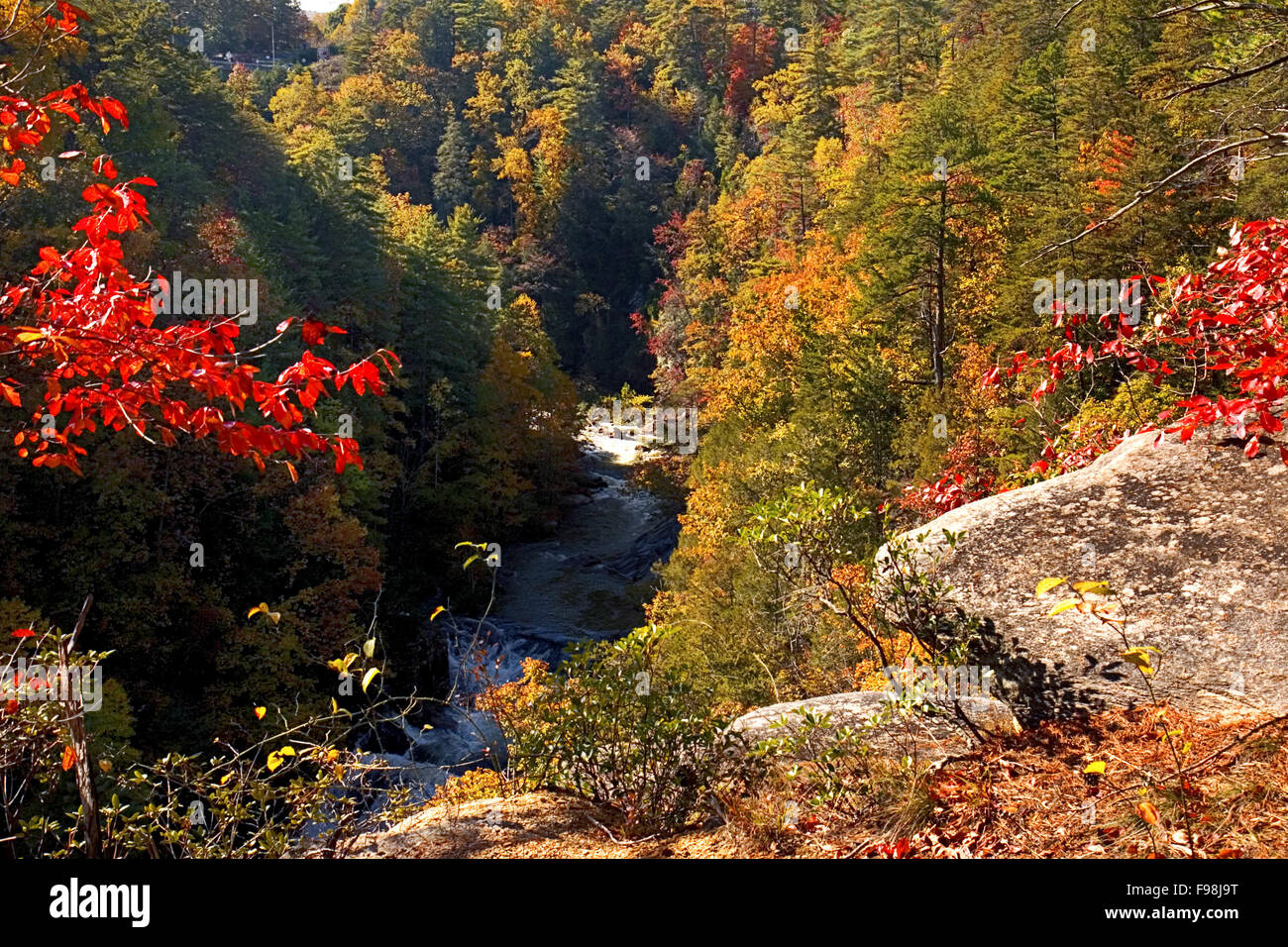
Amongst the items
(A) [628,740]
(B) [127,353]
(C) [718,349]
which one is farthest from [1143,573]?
(C) [718,349]

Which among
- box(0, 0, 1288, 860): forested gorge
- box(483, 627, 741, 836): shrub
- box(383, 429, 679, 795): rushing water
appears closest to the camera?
box(483, 627, 741, 836): shrub

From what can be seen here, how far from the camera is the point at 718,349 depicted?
47000mm

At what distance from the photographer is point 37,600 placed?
20.0 meters

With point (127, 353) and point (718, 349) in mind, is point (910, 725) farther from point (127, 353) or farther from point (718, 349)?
point (718, 349)

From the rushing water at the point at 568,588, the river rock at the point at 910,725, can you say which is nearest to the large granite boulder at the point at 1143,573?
the river rock at the point at 910,725

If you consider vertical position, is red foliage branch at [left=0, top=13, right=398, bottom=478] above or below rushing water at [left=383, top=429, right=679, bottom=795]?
above

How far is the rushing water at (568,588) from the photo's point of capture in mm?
24828

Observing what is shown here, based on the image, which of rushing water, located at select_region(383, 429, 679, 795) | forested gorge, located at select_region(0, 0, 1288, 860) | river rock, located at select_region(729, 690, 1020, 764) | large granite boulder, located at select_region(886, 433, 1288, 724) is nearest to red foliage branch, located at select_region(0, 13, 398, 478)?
forested gorge, located at select_region(0, 0, 1288, 860)

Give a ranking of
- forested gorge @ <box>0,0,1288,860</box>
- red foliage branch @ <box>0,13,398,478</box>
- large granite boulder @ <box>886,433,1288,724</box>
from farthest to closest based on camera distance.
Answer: forested gorge @ <box>0,0,1288,860</box>
large granite boulder @ <box>886,433,1288,724</box>
red foliage branch @ <box>0,13,398,478</box>

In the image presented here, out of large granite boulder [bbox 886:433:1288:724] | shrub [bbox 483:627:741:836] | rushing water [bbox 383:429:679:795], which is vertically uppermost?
large granite boulder [bbox 886:433:1288:724]

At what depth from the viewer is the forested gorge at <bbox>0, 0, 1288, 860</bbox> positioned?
24.2 feet

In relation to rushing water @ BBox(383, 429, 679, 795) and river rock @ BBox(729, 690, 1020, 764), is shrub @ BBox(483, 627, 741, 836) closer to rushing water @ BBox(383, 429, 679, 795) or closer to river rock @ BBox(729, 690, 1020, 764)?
river rock @ BBox(729, 690, 1020, 764)

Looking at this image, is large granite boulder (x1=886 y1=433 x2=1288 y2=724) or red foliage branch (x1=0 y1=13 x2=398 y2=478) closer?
red foliage branch (x1=0 y1=13 x2=398 y2=478)

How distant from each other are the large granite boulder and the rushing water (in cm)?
1649
